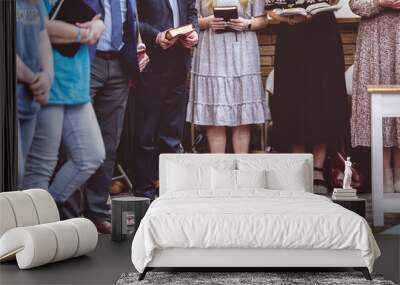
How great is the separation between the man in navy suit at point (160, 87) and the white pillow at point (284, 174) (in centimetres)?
105

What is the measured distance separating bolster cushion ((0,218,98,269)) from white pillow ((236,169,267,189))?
1830mm

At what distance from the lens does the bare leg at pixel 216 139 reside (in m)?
7.86

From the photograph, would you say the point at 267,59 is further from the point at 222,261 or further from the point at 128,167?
the point at 222,261

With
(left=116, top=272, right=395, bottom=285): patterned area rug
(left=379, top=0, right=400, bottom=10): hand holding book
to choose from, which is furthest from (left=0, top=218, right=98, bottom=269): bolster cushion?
(left=379, top=0, right=400, bottom=10): hand holding book

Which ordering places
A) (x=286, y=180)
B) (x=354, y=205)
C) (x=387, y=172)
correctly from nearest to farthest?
(x=354, y=205) < (x=286, y=180) < (x=387, y=172)

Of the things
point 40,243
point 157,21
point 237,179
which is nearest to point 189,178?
point 237,179

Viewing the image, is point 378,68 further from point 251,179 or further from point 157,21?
point 157,21

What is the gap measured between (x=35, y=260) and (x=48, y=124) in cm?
272

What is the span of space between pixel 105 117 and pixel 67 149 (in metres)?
0.58

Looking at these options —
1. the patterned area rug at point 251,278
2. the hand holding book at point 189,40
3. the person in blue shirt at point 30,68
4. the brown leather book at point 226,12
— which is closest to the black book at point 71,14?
the person in blue shirt at point 30,68

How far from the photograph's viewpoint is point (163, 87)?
7.91m

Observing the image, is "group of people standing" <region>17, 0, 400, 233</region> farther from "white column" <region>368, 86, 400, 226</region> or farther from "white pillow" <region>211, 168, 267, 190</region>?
"white pillow" <region>211, 168, 267, 190</region>

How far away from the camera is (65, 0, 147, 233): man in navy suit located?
7.89m

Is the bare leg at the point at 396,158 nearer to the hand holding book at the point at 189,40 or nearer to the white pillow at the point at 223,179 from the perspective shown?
the white pillow at the point at 223,179
